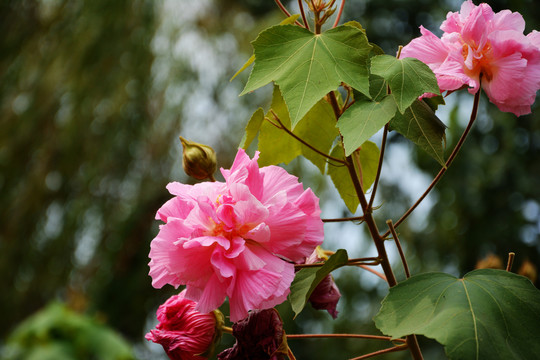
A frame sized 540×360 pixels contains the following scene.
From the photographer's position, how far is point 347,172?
1.70ft

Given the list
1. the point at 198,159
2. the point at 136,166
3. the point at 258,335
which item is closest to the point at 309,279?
the point at 258,335

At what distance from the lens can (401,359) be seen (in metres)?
2.79

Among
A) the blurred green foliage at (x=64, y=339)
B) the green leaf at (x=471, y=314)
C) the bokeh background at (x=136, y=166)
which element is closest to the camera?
the green leaf at (x=471, y=314)

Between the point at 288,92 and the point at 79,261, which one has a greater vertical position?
the point at 288,92

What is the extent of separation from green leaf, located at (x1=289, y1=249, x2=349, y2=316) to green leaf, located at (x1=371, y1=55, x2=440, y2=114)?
0.11 metres

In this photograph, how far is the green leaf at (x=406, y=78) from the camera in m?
0.38

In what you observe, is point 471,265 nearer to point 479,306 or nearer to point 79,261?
point 79,261

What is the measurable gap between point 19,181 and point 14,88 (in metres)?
0.41

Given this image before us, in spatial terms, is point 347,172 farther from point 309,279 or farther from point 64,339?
point 64,339

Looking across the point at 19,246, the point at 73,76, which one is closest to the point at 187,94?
the point at 73,76

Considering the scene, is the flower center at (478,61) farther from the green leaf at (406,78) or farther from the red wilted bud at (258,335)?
the red wilted bud at (258,335)

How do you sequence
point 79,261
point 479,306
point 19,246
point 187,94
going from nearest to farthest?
1. point 479,306
2. point 19,246
3. point 79,261
4. point 187,94

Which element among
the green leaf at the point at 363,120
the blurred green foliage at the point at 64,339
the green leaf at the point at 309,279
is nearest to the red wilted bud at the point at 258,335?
the green leaf at the point at 309,279

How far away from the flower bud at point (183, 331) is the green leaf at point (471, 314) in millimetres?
136
